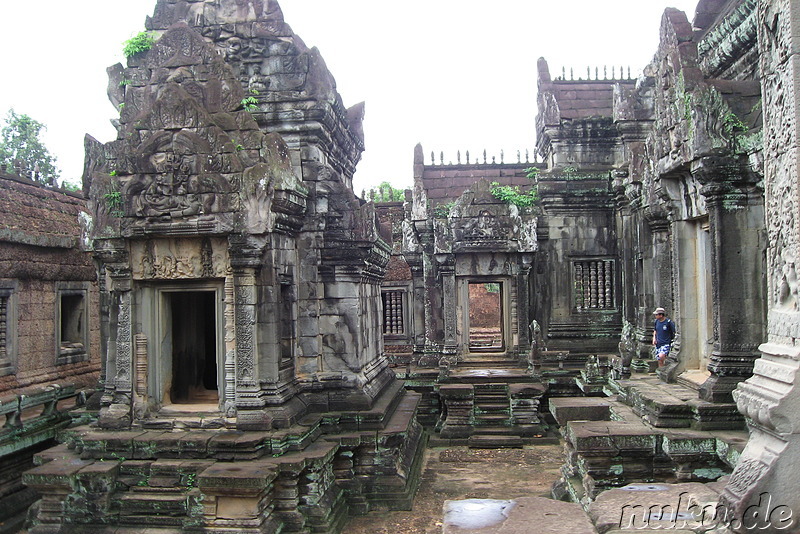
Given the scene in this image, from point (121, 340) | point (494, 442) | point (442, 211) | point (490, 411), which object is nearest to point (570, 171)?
point (442, 211)

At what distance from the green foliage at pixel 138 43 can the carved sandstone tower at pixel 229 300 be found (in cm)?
9

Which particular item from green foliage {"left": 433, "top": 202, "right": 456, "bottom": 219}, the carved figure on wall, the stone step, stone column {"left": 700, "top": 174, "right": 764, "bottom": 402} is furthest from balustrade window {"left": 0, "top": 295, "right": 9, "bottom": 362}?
stone column {"left": 700, "top": 174, "right": 764, "bottom": 402}

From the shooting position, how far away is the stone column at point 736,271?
6949 mm

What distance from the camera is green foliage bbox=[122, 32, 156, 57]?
838 centimetres

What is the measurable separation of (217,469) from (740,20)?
7867 mm

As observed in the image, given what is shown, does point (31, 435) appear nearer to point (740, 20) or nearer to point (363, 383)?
point (363, 383)

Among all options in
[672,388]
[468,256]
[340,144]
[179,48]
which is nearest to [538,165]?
[468,256]

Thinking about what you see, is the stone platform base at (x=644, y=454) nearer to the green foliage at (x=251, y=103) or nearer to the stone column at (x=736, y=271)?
the stone column at (x=736, y=271)

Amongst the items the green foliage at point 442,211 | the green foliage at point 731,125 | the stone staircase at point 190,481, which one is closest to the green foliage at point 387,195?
the green foliage at point 442,211

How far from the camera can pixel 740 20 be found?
26.2 feet

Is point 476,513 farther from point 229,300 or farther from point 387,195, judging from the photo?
point 387,195

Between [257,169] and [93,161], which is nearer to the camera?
[257,169]

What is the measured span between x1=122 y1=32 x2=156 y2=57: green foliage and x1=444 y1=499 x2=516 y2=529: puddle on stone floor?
270 inches

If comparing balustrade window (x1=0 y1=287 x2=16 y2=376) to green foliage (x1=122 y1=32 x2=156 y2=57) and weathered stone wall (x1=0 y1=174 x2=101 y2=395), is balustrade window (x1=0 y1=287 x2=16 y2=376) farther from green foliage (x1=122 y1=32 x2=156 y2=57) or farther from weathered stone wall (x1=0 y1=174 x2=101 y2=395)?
green foliage (x1=122 y1=32 x2=156 y2=57)
